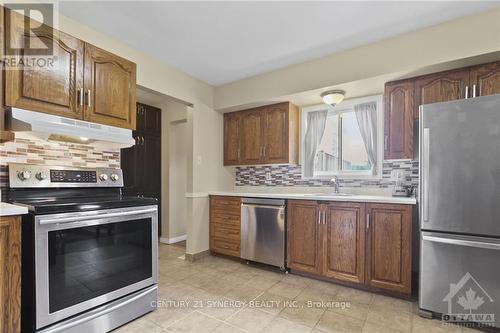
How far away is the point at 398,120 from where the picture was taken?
2498mm

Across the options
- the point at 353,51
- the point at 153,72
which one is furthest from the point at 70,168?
the point at 353,51

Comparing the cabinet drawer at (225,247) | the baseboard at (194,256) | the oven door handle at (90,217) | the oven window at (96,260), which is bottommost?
the baseboard at (194,256)

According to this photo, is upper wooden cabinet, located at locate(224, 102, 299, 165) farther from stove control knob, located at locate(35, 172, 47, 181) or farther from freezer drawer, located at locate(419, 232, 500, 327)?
stove control knob, located at locate(35, 172, 47, 181)

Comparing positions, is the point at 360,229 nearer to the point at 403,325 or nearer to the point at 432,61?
the point at 403,325

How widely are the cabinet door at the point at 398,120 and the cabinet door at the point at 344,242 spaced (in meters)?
0.68

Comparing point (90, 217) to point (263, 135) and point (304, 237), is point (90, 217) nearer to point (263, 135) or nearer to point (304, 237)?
point (304, 237)

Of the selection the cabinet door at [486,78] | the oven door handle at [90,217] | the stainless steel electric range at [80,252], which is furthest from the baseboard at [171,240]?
the cabinet door at [486,78]

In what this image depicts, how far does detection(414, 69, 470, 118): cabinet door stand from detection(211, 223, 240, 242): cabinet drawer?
2.46 metres

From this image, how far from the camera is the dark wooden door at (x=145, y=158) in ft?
13.1

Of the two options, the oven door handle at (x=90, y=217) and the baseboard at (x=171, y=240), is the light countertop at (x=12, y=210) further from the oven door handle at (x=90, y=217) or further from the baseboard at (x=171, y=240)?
the baseboard at (x=171, y=240)

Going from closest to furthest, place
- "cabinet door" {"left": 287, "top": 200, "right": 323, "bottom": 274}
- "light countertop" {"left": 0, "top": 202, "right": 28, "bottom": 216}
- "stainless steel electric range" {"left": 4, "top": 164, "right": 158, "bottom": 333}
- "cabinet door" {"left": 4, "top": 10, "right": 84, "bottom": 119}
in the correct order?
1. "light countertop" {"left": 0, "top": 202, "right": 28, "bottom": 216}
2. "stainless steel electric range" {"left": 4, "top": 164, "right": 158, "bottom": 333}
3. "cabinet door" {"left": 4, "top": 10, "right": 84, "bottom": 119}
4. "cabinet door" {"left": 287, "top": 200, "right": 323, "bottom": 274}

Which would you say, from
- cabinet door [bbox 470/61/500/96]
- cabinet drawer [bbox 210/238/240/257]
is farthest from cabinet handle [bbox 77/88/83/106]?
cabinet door [bbox 470/61/500/96]

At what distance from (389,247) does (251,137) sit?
85.9 inches

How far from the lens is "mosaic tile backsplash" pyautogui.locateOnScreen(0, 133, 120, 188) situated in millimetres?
1811
